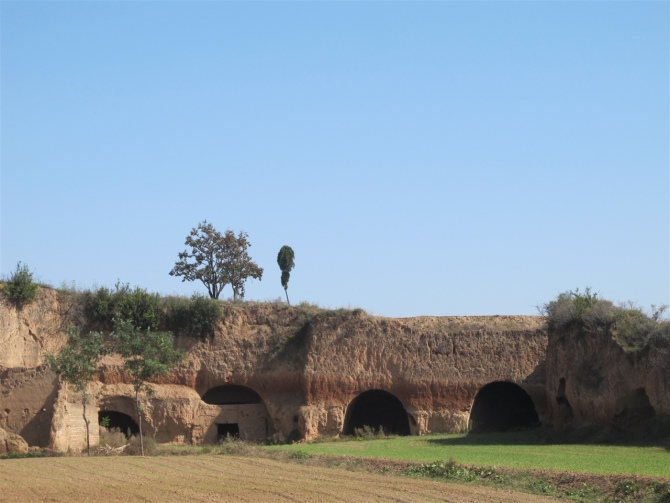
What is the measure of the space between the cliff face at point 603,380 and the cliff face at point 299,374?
3057 millimetres

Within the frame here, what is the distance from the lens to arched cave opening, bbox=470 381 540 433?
1576 inches

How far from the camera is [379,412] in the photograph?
42812mm

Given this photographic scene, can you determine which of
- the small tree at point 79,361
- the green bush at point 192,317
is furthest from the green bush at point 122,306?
the small tree at point 79,361

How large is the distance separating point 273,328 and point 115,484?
62.9 ft

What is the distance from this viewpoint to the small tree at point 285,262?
58.1 meters

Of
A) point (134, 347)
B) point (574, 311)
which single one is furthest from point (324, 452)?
point (574, 311)

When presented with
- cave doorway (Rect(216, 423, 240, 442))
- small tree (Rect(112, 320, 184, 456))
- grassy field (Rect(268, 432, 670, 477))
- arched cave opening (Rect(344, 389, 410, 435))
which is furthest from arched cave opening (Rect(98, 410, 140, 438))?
arched cave opening (Rect(344, 389, 410, 435))

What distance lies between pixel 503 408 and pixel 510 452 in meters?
12.6

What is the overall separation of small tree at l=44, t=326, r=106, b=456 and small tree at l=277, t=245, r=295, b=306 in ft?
76.6

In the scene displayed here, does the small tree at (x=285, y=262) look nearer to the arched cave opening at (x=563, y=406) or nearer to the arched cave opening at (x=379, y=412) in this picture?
the arched cave opening at (x=379, y=412)

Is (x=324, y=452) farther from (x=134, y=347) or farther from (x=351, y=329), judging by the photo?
(x=351, y=329)

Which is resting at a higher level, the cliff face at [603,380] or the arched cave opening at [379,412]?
the cliff face at [603,380]

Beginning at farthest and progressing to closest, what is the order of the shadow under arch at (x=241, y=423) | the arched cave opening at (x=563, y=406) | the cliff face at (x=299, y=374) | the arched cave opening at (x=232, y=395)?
the arched cave opening at (x=232, y=395), the shadow under arch at (x=241, y=423), the cliff face at (x=299, y=374), the arched cave opening at (x=563, y=406)

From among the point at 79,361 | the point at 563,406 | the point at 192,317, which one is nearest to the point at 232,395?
the point at 192,317
